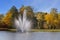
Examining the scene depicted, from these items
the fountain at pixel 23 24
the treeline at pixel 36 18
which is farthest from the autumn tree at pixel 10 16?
the fountain at pixel 23 24

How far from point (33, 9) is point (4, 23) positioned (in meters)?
1.10

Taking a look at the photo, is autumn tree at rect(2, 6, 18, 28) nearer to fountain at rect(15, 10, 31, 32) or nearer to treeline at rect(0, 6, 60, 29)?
treeline at rect(0, 6, 60, 29)

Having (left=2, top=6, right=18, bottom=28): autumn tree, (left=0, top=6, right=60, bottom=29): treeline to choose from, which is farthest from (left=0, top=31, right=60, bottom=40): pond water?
(left=2, top=6, right=18, bottom=28): autumn tree

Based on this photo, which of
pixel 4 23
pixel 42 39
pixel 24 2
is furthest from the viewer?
pixel 24 2

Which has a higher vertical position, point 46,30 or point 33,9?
Result: point 33,9

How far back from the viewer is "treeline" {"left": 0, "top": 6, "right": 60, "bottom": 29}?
17.0 ft

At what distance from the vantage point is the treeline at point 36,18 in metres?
5.18

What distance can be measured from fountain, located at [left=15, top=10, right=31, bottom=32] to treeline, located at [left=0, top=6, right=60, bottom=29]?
0.22 m

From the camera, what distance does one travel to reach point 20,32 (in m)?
5.75

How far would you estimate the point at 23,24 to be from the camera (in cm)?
609

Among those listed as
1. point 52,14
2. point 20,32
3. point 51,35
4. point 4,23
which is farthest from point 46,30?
point 4,23

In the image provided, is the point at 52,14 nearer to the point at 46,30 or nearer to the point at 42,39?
the point at 46,30

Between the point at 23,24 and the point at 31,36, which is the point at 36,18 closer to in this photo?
the point at 31,36

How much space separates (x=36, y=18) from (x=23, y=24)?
969 mm
